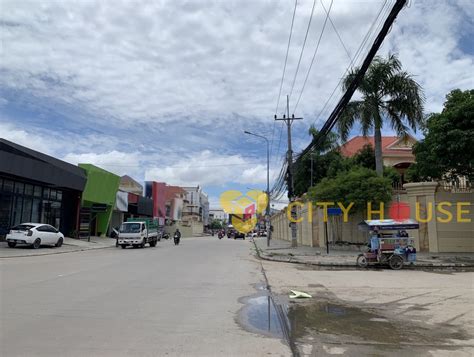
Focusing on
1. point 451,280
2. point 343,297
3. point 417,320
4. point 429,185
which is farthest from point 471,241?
point 417,320

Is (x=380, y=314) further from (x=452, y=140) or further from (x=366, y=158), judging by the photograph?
(x=366, y=158)

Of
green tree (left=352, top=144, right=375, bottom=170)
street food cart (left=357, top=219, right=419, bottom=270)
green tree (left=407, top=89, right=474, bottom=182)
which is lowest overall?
street food cart (left=357, top=219, right=419, bottom=270)

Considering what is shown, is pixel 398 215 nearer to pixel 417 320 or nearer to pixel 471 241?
pixel 471 241

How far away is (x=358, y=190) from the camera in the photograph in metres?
26.0

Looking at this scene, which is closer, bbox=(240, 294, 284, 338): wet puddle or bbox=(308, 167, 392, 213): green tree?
bbox=(240, 294, 284, 338): wet puddle

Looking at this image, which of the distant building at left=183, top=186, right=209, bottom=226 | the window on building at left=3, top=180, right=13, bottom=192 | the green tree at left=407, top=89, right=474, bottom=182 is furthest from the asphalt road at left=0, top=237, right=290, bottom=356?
the distant building at left=183, top=186, right=209, bottom=226

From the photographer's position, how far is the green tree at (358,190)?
1015 inches

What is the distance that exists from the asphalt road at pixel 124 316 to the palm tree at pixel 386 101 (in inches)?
662

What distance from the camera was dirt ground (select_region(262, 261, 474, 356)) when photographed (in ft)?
21.3

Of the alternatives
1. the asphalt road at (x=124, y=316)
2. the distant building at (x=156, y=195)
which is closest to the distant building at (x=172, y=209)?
the distant building at (x=156, y=195)

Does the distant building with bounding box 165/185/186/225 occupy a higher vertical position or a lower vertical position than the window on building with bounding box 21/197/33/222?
higher

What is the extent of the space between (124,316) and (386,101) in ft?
78.5

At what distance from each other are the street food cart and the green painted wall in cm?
3032

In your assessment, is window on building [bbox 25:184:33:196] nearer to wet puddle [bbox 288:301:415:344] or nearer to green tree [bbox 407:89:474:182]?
green tree [bbox 407:89:474:182]
